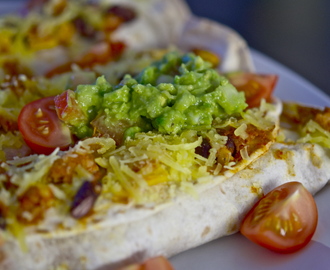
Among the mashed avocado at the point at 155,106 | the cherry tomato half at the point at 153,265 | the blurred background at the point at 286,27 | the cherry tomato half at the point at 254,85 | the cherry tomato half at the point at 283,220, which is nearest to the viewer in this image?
the cherry tomato half at the point at 153,265

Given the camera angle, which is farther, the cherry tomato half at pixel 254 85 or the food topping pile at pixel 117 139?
→ the cherry tomato half at pixel 254 85

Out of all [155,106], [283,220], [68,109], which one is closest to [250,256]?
[283,220]

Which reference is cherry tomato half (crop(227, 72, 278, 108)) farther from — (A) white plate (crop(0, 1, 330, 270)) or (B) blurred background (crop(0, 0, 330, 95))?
(B) blurred background (crop(0, 0, 330, 95))

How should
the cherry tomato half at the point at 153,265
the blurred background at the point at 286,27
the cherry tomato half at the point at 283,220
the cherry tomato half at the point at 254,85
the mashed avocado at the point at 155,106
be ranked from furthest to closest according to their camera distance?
the blurred background at the point at 286,27 → the cherry tomato half at the point at 254,85 → the mashed avocado at the point at 155,106 → the cherry tomato half at the point at 283,220 → the cherry tomato half at the point at 153,265

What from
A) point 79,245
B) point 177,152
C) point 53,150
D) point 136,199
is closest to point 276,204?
point 177,152

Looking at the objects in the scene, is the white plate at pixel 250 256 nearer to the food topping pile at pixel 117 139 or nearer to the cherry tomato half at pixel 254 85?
the food topping pile at pixel 117 139

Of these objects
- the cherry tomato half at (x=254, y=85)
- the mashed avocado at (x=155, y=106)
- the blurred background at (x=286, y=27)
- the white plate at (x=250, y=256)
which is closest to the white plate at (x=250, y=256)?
the white plate at (x=250, y=256)

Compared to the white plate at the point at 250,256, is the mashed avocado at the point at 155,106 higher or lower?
higher
